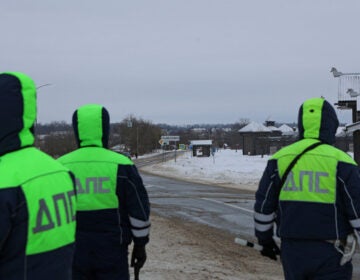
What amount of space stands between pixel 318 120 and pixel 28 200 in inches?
97.9

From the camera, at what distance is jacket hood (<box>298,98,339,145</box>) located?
4047 millimetres

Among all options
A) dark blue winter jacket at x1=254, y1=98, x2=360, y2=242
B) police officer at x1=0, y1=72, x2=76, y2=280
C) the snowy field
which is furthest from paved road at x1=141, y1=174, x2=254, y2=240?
police officer at x1=0, y1=72, x2=76, y2=280

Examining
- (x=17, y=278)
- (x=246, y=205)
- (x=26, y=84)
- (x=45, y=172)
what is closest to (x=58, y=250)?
(x=17, y=278)

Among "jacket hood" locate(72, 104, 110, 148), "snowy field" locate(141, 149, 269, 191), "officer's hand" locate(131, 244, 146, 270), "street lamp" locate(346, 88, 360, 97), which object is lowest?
"snowy field" locate(141, 149, 269, 191)

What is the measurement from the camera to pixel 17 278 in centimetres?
243

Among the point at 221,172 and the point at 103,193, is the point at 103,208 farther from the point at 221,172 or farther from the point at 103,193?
the point at 221,172

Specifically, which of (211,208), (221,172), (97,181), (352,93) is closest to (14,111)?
(97,181)

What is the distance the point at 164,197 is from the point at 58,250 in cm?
1747

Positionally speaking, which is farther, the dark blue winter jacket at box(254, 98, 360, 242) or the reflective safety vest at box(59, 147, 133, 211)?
the reflective safety vest at box(59, 147, 133, 211)

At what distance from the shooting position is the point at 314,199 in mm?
3824

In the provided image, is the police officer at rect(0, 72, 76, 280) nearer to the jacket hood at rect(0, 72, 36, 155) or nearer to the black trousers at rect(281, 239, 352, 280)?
the jacket hood at rect(0, 72, 36, 155)

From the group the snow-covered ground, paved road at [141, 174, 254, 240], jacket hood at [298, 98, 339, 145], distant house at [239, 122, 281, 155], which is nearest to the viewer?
jacket hood at [298, 98, 339, 145]

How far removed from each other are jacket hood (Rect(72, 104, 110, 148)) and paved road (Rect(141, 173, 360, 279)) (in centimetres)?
513

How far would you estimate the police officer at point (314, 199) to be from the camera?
3746mm
